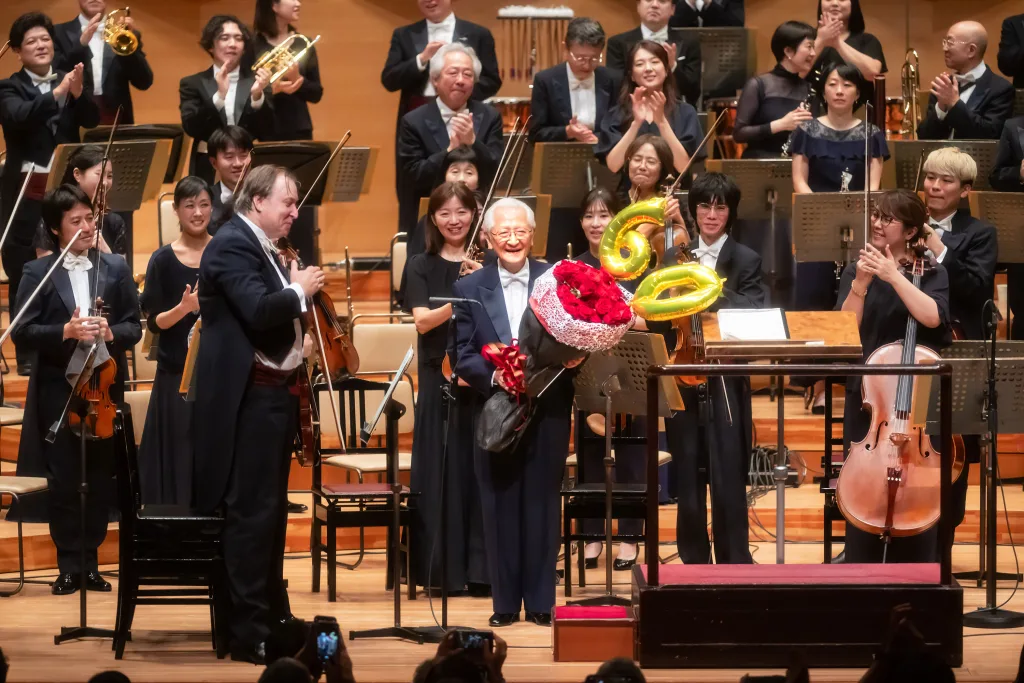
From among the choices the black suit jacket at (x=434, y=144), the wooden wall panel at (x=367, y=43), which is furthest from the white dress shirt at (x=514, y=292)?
the wooden wall panel at (x=367, y=43)

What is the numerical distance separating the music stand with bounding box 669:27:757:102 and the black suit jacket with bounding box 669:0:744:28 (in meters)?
0.16

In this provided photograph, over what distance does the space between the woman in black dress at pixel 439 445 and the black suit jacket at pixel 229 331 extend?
1.01m

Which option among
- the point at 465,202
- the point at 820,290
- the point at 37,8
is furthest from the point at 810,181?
the point at 37,8

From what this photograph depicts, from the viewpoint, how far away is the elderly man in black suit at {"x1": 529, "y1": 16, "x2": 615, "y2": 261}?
22.9 feet

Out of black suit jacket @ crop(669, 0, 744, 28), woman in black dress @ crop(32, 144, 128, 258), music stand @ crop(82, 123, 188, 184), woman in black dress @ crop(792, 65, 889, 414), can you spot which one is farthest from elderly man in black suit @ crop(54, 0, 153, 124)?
woman in black dress @ crop(792, 65, 889, 414)

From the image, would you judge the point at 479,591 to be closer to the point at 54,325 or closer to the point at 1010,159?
the point at 54,325

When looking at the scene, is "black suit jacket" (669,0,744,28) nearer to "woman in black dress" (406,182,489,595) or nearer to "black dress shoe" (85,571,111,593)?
"woman in black dress" (406,182,489,595)

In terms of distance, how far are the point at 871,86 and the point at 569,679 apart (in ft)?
14.0

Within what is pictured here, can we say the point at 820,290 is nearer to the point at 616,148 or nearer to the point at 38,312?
the point at 616,148

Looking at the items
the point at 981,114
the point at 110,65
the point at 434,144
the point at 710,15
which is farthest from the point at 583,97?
the point at 110,65

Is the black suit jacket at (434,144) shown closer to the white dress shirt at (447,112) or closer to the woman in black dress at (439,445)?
the white dress shirt at (447,112)

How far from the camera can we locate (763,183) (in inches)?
270

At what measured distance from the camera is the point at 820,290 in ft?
22.3

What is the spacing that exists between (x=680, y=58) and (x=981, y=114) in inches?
56.5
